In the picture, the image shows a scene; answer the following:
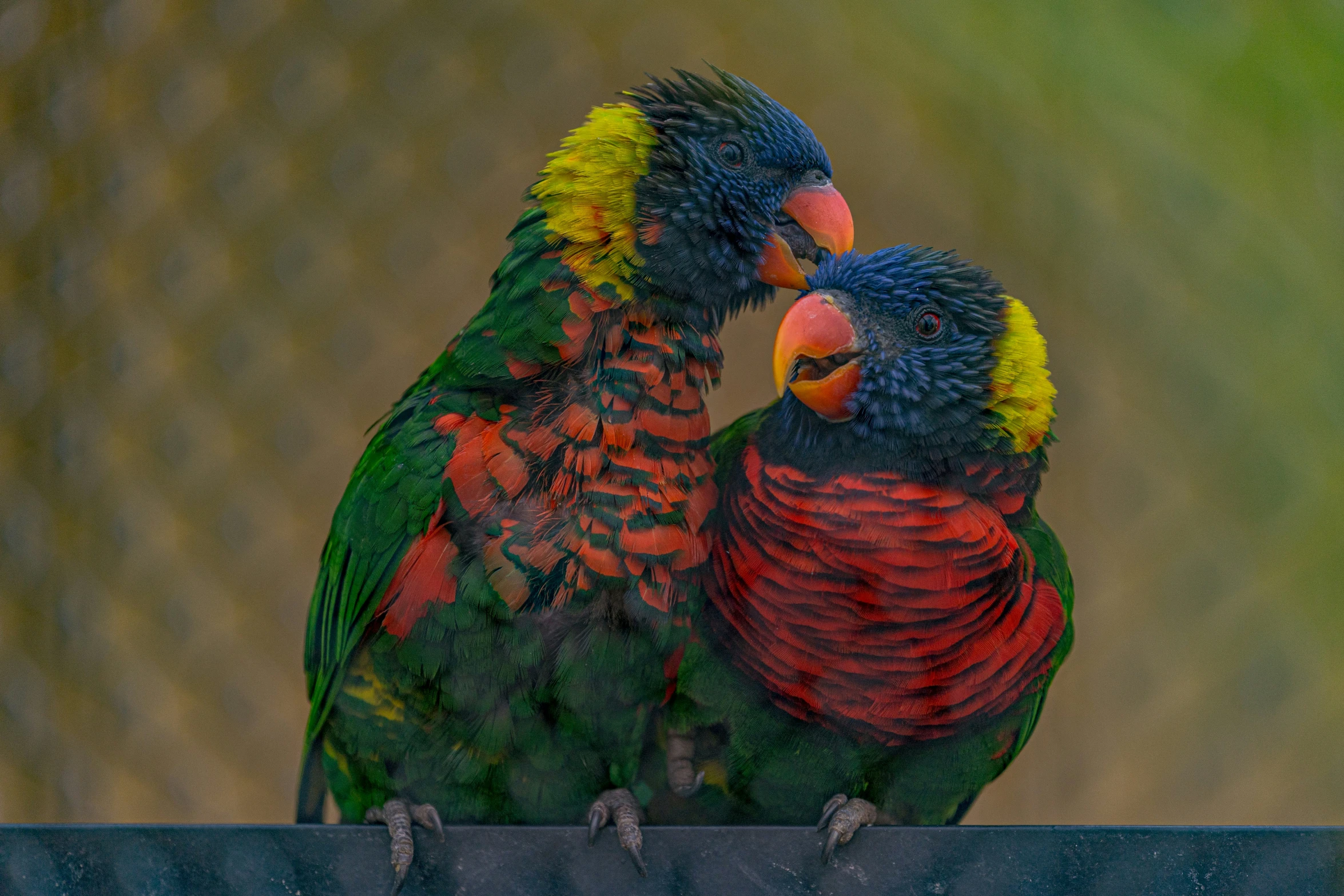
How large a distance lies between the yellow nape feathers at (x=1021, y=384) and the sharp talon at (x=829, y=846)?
432 millimetres

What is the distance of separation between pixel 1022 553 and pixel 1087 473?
1295 millimetres

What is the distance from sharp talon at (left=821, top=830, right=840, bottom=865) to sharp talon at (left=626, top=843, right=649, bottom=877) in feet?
0.48

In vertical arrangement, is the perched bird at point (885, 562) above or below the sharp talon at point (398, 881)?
above

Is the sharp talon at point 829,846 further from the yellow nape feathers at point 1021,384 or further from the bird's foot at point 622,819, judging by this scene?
the yellow nape feathers at point 1021,384

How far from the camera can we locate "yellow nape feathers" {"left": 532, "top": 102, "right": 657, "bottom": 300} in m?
0.98

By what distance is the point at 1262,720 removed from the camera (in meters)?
2.20

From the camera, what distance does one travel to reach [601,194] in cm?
100

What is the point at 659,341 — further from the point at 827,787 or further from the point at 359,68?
the point at 359,68

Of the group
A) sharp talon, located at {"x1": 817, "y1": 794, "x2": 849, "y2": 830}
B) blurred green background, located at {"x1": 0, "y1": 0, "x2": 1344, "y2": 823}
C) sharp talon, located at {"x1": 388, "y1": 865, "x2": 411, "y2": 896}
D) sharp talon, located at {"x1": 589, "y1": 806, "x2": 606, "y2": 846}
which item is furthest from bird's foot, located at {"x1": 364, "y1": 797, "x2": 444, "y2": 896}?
blurred green background, located at {"x1": 0, "y1": 0, "x2": 1344, "y2": 823}

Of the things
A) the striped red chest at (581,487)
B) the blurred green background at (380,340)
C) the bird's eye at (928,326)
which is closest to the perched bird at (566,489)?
the striped red chest at (581,487)

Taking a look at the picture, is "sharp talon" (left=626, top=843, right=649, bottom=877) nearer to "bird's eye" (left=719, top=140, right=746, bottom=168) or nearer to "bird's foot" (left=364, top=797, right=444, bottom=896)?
"bird's foot" (left=364, top=797, right=444, bottom=896)

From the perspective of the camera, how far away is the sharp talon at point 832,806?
91cm

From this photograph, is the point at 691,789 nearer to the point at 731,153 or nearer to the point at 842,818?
the point at 842,818

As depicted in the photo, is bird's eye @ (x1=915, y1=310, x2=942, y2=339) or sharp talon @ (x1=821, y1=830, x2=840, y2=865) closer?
sharp talon @ (x1=821, y1=830, x2=840, y2=865)
